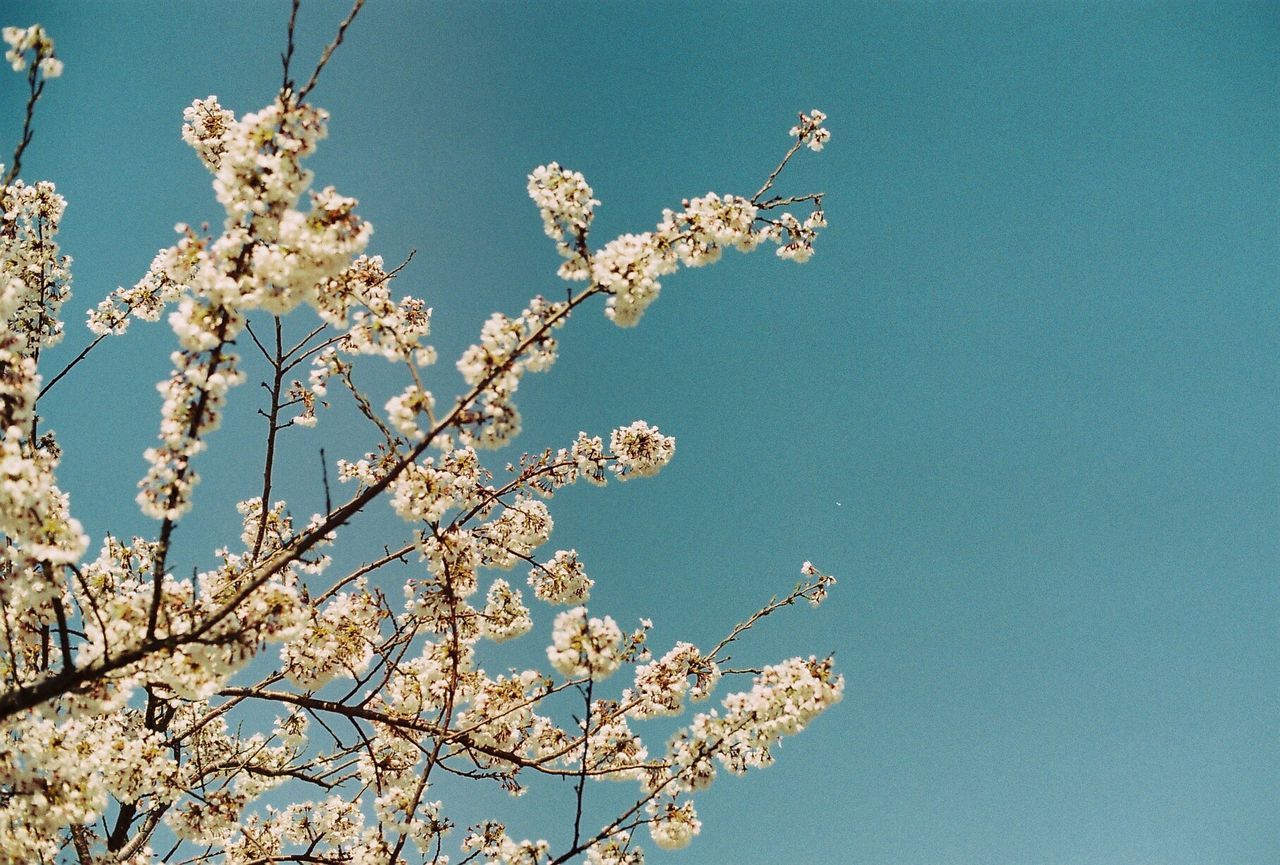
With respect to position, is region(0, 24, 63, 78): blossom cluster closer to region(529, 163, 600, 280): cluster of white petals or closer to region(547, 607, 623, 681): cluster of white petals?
region(529, 163, 600, 280): cluster of white petals

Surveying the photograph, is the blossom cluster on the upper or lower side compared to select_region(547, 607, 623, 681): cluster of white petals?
upper

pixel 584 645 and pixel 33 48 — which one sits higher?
pixel 33 48

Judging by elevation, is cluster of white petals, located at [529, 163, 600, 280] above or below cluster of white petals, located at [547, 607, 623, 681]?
above

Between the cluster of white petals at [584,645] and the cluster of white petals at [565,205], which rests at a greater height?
the cluster of white petals at [565,205]

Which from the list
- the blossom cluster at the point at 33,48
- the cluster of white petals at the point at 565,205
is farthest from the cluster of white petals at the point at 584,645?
the blossom cluster at the point at 33,48

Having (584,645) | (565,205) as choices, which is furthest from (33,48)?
(584,645)

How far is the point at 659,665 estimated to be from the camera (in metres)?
6.49

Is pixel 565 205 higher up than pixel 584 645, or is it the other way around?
pixel 565 205

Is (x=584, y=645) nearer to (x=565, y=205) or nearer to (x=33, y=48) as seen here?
(x=565, y=205)

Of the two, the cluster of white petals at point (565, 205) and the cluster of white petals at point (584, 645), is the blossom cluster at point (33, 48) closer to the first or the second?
the cluster of white petals at point (565, 205)

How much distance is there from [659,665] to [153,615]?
4.02 metres

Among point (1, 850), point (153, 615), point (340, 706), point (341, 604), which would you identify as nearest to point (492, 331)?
point (153, 615)

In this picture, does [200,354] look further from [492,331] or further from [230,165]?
[492,331]

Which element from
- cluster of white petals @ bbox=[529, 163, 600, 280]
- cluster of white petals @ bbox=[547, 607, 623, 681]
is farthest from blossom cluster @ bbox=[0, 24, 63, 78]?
cluster of white petals @ bbox=[547, 607, 623, 681]
